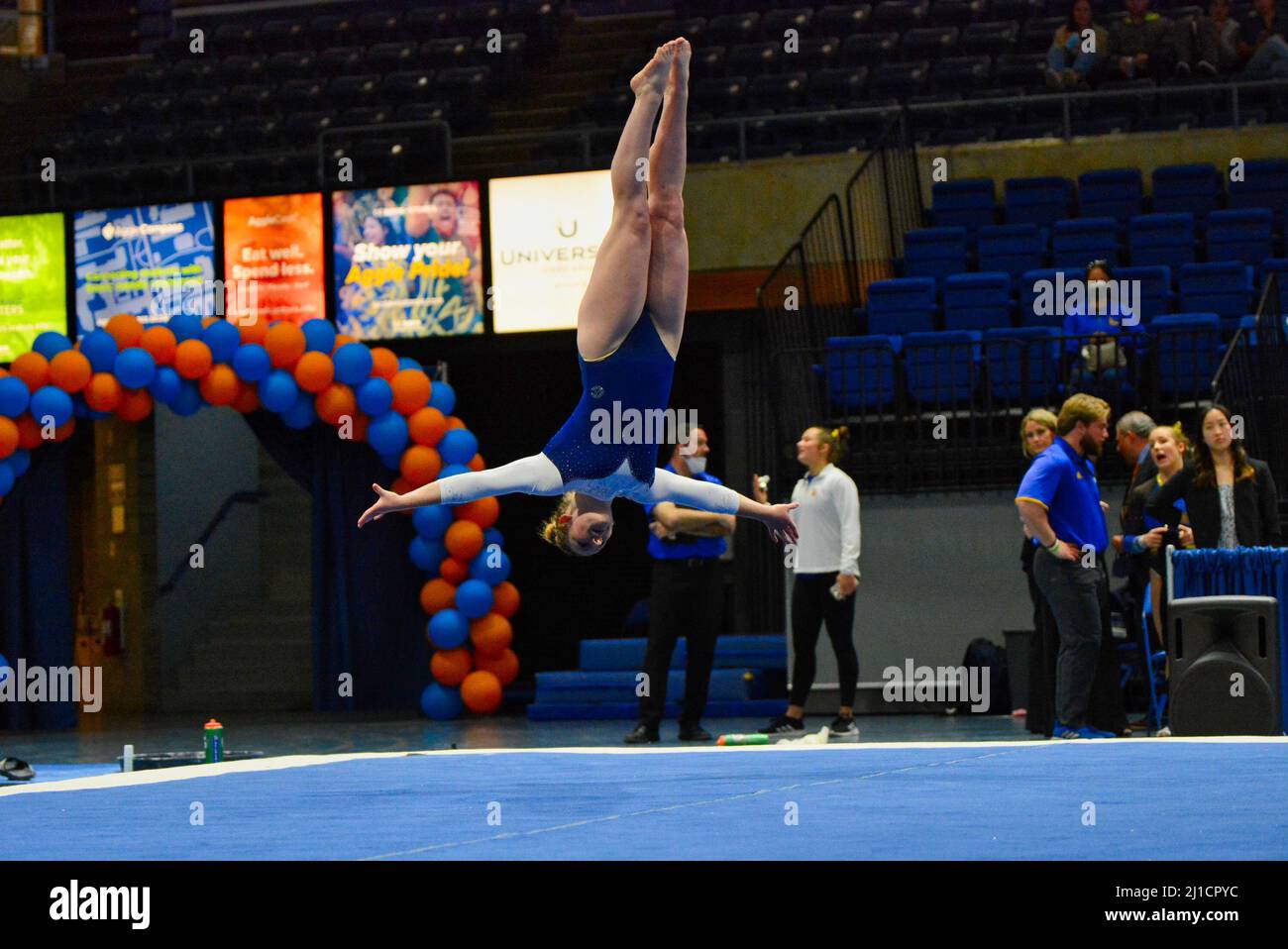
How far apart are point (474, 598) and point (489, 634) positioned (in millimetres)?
340

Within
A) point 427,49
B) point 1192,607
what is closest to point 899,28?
point 427,49

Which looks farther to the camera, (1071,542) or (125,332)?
(125,332)

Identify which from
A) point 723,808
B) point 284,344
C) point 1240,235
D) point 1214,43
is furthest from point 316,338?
point 723,808

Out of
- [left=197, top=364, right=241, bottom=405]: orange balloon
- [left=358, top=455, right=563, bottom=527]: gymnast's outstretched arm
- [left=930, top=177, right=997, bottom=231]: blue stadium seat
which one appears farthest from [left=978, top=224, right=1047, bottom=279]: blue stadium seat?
[left=358, top=455, right=563, bottom=527]: gymnast's outstretched arm

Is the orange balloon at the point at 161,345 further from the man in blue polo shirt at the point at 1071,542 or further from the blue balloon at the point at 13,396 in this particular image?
the man in blue polo shirt at the point at 1071,542

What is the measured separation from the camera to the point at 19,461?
11.8 meters

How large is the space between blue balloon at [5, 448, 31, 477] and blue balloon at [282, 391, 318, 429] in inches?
71.6

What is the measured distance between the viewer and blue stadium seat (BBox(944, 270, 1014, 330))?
11766mm

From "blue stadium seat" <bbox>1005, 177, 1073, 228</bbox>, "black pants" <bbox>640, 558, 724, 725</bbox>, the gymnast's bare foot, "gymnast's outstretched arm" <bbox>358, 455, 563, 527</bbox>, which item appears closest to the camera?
"gymnast's outstretched arm" <bbox>358, 455, 563, 527</bbox>

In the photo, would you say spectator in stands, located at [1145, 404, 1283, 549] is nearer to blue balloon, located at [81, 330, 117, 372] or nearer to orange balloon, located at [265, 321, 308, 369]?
orange balloon, located at [265, 321, 308, 369]

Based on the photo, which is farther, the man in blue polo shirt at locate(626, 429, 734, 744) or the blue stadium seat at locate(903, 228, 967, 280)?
the blue stadium seat at locate(903, 228, 967, 280)

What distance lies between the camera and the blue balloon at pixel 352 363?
38.5 ft

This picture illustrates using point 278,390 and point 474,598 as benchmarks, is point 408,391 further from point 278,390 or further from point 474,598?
point 474,598

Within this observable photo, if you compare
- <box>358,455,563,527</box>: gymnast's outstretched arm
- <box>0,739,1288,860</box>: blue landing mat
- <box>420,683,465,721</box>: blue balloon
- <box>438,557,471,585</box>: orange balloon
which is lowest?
<box>420,683,465,721</box>: blue balloon
